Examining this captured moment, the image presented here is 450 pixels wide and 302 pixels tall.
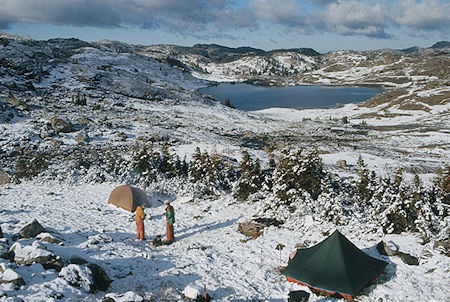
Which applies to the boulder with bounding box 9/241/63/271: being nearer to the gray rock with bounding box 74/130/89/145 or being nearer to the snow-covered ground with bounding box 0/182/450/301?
the snow-covered ground with bounding box 0/182/450/301

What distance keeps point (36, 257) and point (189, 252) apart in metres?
4.48

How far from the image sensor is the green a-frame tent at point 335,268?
745cm

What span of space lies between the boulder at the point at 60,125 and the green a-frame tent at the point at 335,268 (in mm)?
22428

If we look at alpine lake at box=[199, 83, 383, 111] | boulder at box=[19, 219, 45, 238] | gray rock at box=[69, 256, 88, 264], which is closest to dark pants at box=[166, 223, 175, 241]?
gray rock at box=[69, 256, 88, 264]

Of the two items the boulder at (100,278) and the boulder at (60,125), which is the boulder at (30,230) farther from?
the boulder at (60,125)

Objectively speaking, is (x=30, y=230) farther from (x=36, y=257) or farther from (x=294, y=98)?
(x=294, y=98)

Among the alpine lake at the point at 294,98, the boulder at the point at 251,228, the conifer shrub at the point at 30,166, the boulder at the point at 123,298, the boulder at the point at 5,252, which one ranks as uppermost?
the alpine lake at the point at 294,98

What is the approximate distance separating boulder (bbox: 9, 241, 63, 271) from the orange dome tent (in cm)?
635

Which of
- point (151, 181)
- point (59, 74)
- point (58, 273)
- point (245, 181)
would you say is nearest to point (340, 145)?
point (245, 181)

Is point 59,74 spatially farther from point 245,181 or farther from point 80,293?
point 80,293

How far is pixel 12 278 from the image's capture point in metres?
6.21

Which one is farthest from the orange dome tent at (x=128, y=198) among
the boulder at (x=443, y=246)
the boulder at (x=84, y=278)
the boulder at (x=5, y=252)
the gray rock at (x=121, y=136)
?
the boulder at (x=443, y=246)

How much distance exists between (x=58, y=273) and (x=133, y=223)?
5.70 m

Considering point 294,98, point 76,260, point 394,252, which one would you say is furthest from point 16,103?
point 294,98
